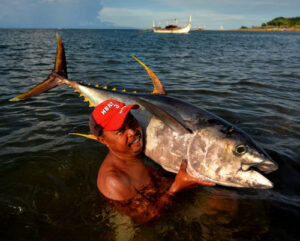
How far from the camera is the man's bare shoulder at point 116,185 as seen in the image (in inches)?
78.5

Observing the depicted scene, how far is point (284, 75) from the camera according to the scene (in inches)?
321

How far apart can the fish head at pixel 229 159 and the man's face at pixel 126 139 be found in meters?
0.54

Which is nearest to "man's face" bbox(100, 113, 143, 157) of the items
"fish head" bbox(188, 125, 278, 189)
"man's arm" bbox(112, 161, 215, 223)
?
"man's arm" bbox(112, 161, 215, 223)

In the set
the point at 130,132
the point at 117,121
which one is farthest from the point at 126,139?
the point at 117,121

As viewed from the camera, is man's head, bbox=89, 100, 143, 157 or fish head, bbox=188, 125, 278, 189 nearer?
fish head, bbox=188, 125, 278, 189

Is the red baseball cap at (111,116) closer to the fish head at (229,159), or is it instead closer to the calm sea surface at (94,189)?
the fish head at (229,159)

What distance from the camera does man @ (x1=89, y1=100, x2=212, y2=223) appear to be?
198 centimetres

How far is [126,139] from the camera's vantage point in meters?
2.01

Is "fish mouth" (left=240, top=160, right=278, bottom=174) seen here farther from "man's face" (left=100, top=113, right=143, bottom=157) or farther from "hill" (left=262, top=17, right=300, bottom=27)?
"hill" (left=262, top=17, right=300, bottom=27)

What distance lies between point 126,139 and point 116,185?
1.42ft

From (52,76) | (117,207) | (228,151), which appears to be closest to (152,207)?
(117,207)

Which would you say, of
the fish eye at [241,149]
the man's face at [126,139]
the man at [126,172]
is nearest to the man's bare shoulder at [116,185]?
the man at [126,172]

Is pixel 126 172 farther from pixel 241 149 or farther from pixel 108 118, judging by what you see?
pixel 241 149

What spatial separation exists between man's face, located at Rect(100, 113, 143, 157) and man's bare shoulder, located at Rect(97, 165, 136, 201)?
20 cm
